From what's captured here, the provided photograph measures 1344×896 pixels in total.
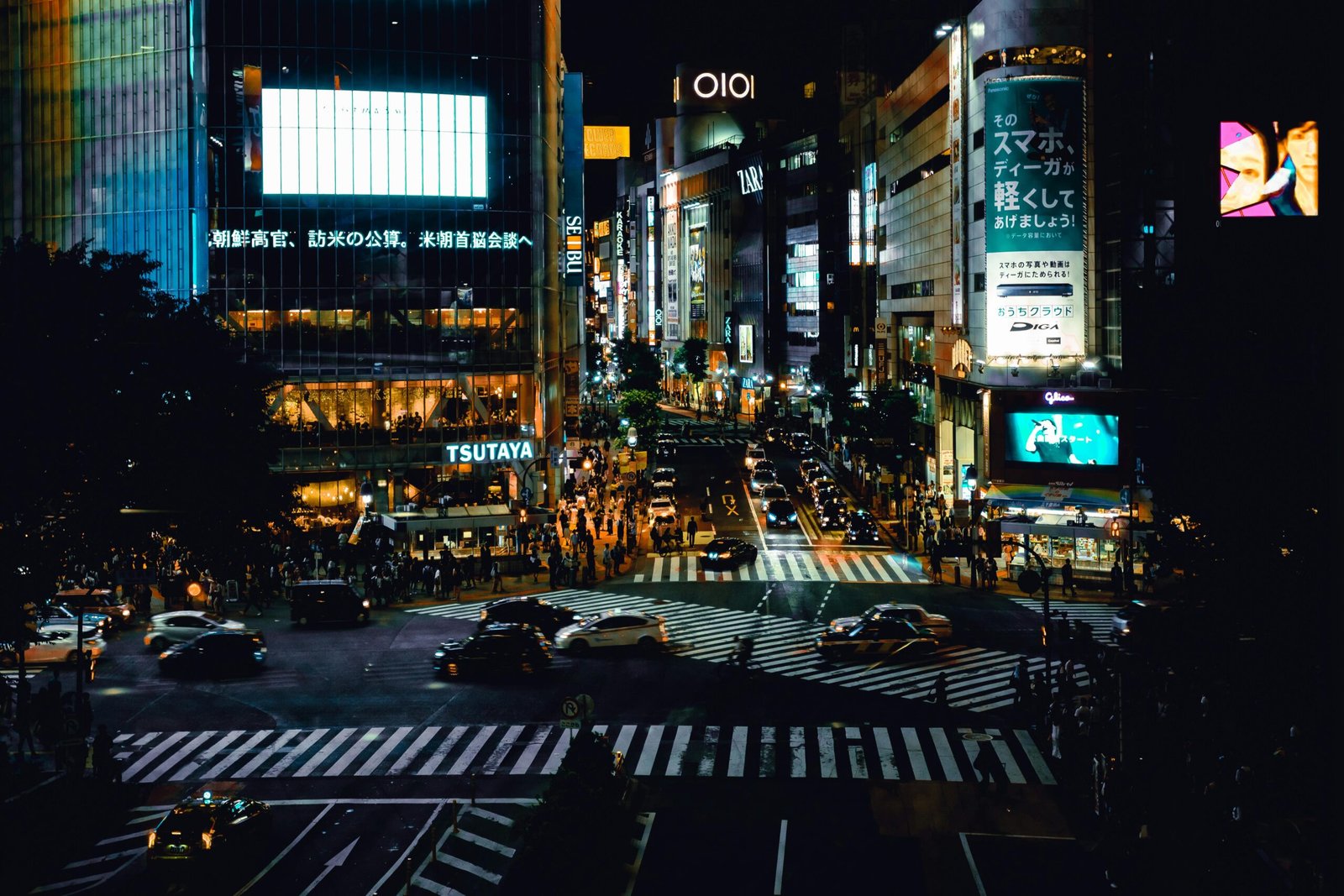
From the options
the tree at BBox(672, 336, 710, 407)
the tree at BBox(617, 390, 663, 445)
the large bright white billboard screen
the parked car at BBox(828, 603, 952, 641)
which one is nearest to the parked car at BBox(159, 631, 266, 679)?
the parked car at BBox(828, 603, 952, 641)

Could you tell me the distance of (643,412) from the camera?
106 m

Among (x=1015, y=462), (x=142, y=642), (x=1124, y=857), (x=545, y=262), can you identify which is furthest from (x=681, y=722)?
(x=545, y=262)

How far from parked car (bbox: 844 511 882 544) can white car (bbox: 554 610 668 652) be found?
25.3m

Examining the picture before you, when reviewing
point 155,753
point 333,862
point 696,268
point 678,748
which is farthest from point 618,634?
point 696,268

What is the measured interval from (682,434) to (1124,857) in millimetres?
108223

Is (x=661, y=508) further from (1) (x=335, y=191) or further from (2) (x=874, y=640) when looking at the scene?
(2) (x=874, y=640)

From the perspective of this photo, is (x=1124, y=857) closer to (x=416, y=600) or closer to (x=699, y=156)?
(x=416, y=600)

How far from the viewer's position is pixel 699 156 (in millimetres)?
190875

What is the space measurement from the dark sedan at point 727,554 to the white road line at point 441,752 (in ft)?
85.2

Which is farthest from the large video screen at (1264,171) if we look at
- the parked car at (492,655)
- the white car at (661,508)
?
the parked car at (492,655)

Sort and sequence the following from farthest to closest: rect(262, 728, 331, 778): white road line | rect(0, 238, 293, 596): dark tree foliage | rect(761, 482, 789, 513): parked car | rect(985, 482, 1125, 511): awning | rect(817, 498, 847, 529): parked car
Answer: rect(761, 482, 789, 513): parked car, rect(817, 498, 847, 529): parked car, rect(985, 482, 1125, 511): awning, rect(0, 238, 293, 596): dark tree foliage, rect(262, 728, 331, 778): white road line

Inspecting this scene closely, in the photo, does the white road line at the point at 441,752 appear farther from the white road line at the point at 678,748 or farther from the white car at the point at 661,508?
the white car at the point at 661,508

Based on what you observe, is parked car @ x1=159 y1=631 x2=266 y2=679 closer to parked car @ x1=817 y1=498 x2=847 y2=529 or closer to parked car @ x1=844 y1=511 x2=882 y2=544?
parked car @ x1=844 y1=511 x2=882 y2=544

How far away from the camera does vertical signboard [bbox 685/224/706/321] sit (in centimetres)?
17875
